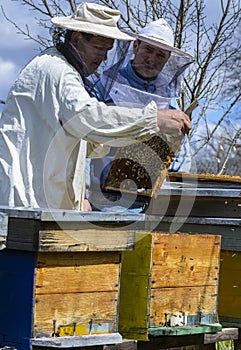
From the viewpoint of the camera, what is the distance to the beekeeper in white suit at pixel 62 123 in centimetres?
320

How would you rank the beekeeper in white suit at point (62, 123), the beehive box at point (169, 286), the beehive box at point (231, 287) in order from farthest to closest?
the beehive box at point (231, 287)
the beehive box at point (169, 286)
the beekeeper in white suit at point (62, 123)

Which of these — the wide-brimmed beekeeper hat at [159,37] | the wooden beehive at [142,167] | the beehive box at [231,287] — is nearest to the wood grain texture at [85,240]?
the wooden beehive at [142,167]

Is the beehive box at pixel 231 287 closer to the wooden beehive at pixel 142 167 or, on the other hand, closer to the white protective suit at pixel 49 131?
the wooden beehive at pixel 142 167

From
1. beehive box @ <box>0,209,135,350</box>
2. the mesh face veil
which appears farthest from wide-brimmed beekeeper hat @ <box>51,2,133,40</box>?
beehive box @ <box>0,209,135,350</box>

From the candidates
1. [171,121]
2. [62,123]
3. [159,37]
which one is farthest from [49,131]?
[159,37]

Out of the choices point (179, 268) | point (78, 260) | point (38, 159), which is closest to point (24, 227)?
point (78, 260)

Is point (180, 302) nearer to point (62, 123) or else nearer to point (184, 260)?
point (184, 260)

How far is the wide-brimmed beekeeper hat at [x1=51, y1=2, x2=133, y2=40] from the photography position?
340 centimetres

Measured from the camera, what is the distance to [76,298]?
306 centimetres

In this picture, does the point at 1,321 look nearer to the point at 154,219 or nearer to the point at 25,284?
the point at 25,284

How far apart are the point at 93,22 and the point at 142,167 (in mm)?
961

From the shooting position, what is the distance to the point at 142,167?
13.6ft

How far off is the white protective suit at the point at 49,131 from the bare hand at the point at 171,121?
0.05 metres

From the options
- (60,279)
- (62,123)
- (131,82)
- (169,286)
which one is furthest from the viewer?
(131,82)
